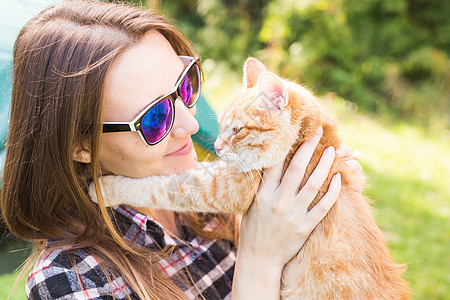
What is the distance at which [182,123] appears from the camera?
163cm

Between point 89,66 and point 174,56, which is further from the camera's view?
point 174,56

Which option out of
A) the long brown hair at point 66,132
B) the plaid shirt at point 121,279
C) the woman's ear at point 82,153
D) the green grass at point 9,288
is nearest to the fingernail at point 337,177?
the plaid shirt at point 121,279

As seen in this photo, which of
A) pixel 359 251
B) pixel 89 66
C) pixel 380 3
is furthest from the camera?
pixel 380 3

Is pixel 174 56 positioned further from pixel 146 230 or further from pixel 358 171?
pixel 358 171

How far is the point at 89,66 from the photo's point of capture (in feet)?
4.44

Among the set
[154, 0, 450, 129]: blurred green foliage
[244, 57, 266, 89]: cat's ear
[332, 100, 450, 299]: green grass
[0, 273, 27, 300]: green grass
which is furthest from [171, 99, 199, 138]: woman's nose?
[154, 0, 450, 129]: blurred green foliage

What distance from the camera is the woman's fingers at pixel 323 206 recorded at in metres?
1.56

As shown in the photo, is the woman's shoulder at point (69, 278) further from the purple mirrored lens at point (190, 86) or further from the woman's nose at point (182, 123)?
the purple mirrored lens at point (190, 86)

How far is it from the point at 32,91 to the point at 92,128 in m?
0.24

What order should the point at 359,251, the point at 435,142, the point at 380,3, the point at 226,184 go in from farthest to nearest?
the point at 380,3 < the point at 435,142 < the point at 226,184 < the point at 359,251

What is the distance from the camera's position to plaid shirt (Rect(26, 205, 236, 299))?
1297mm

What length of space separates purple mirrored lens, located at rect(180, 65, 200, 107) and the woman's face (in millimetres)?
43

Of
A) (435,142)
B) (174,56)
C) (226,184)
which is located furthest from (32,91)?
(435,142)

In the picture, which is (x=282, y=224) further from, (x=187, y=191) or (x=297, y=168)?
(x=187, y=191)
